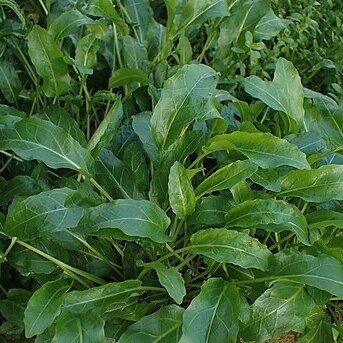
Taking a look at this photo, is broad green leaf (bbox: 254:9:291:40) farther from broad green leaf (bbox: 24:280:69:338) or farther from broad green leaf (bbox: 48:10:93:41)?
broad green leaf (bbox: 24:280:69:338)

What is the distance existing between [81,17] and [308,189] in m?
0.68

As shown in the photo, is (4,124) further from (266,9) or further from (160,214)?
(266,9)

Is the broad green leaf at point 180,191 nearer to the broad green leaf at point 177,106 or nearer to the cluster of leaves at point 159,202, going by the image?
the cluster of leaves at point 159,202

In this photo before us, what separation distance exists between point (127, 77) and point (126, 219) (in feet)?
1.80

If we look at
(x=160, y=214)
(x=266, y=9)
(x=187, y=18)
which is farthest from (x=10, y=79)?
(x=266, y=9)

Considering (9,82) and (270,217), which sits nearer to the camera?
(270,217)

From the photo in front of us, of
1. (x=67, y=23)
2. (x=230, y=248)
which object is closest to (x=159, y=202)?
(x=230, y=248)

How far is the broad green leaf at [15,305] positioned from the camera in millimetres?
1291

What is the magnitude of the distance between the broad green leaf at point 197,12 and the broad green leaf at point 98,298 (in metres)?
0.77

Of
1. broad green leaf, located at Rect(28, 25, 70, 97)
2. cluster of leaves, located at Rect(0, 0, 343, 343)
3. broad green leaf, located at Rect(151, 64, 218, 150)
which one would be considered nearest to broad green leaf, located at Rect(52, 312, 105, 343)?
cluster of leaves, located at Rect(0, 0, 343, 343)

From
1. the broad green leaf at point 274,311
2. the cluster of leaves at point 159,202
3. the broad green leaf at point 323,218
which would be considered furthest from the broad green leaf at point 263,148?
the broad green leaf at point 274,311

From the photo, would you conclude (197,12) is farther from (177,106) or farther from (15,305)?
(15,305)

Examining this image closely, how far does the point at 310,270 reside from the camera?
1.22 metres

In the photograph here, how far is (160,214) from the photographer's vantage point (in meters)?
1.18
